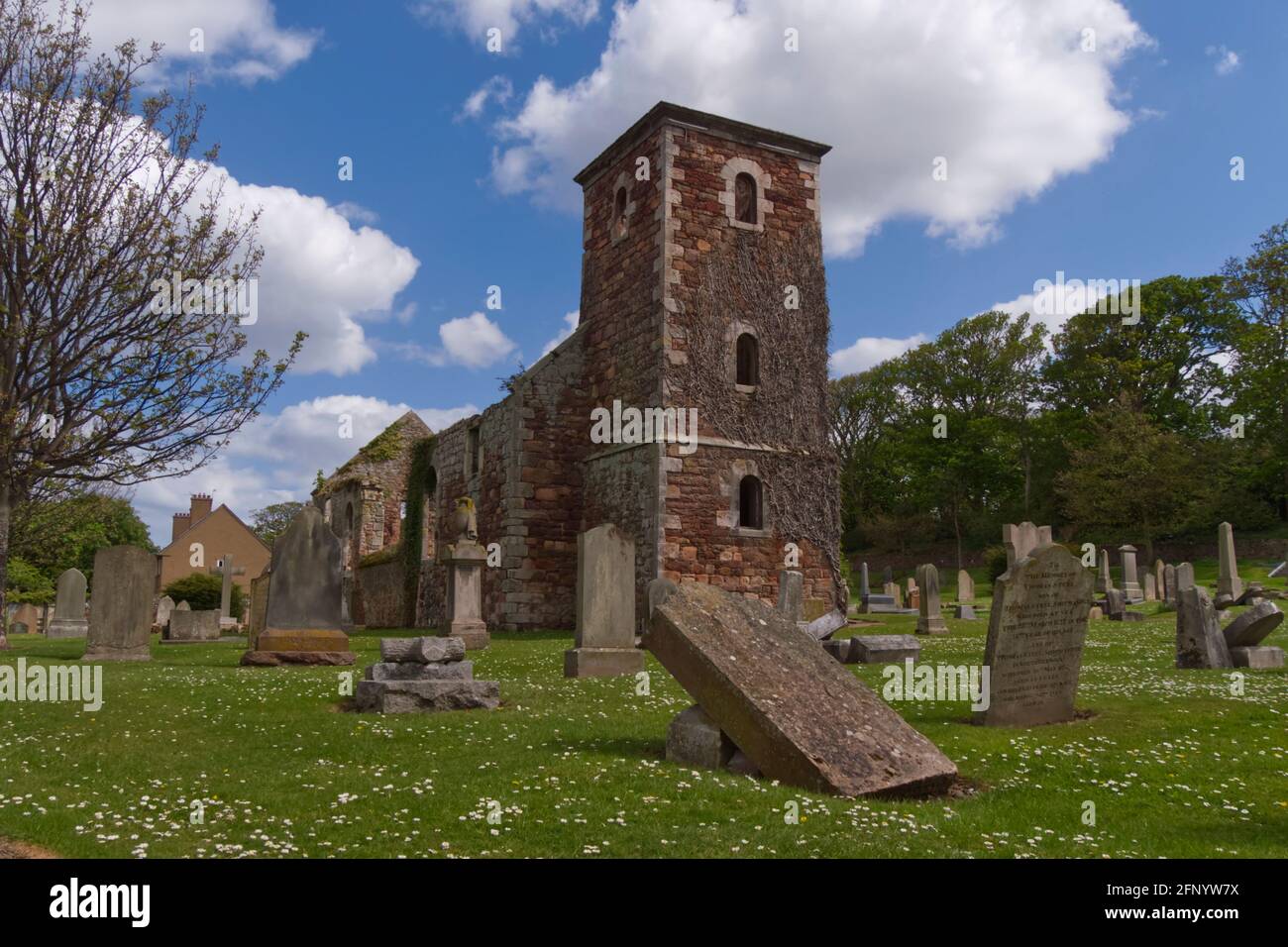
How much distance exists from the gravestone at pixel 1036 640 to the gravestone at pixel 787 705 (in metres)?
1.97

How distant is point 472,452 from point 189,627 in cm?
829

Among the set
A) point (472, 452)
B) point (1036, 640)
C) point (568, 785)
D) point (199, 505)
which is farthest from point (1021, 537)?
point (199, 505)

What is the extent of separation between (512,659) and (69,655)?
7021 mm

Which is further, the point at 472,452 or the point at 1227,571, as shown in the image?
the point at 472,452

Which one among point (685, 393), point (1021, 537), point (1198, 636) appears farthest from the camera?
point (685, 393)

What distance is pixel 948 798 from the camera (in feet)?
18.6

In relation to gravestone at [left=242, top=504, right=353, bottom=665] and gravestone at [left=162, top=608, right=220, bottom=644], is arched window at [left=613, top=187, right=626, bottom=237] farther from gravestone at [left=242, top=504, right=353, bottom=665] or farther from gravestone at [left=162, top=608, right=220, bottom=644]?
gravestone at [left=162, top=608, right=220, bottom=644]

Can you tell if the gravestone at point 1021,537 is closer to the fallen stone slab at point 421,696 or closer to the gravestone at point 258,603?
the fallen stone slab at point 421,696

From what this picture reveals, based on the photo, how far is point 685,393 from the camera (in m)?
21.1

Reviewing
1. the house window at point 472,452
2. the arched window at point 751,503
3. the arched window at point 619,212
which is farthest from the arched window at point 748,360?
the house window at point 472,452

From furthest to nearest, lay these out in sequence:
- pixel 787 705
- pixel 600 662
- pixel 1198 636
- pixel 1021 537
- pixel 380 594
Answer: pixel 380 594 < pixel 1021 537 < pixel 600 662 < pixel 1198 636 < pixel 787 705

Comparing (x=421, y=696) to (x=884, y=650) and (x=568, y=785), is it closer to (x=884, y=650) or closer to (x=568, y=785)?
(x=568, y=785)

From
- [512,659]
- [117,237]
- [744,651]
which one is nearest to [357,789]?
[744,651]

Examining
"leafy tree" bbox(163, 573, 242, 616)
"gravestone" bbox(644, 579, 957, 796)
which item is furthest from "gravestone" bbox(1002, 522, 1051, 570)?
"leafy tree" bbox(163, 573, 242, 616)
